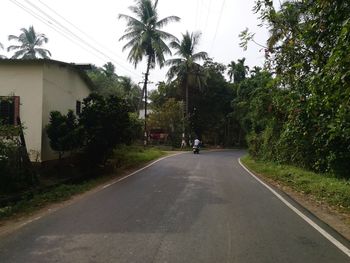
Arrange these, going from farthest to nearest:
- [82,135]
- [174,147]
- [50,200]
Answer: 1. [174,147]
2. [82,135]
3. [50,200]

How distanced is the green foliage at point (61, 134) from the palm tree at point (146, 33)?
1015 inches

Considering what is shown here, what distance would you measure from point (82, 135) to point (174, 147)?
35.9 meters

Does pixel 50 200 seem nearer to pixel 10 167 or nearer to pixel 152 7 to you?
pixel 10 167

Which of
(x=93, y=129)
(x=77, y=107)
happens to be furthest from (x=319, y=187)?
(x=77, y=107)

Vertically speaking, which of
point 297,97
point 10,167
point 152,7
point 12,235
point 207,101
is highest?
point 152,7

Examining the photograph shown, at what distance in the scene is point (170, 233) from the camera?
25.3 feet

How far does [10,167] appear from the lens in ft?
44.3

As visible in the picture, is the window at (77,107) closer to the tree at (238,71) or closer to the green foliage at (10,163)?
the green foliage at (10,163)

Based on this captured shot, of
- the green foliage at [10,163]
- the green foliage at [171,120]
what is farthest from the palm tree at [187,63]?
the green foliage at [10,163]

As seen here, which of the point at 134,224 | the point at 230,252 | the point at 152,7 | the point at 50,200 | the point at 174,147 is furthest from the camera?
the point at 174,147

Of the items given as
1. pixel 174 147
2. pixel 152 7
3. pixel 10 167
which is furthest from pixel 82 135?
pixel 174 147

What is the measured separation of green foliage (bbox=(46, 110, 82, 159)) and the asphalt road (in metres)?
5.93

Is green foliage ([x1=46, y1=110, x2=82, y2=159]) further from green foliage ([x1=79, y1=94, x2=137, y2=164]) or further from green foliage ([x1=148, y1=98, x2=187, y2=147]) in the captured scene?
green foliage ([x1=148, y1=98, x2=187, y2=147])

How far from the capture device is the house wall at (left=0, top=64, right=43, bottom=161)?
18.1 meters
